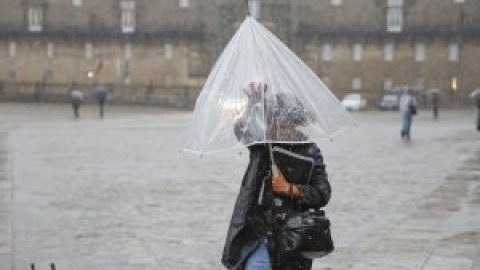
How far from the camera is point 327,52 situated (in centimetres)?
6869

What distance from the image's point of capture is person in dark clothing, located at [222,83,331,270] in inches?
222

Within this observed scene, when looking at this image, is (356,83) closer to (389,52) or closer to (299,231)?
(389,52)

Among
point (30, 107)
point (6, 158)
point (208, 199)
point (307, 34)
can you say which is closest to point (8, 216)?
point (208, 199)

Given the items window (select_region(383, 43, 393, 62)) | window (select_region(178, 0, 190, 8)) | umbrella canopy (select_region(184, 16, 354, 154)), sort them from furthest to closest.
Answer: window (select_region(178, 0, 190, 8))
window (select_region(383, 43, 393, 62))
umbrella canopy (select_region(184, 16, 354, 154))

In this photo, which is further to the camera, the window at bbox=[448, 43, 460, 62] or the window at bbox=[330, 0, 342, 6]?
the window at bbox=[330, 0, 342, 6]

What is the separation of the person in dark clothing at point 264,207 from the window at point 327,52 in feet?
207

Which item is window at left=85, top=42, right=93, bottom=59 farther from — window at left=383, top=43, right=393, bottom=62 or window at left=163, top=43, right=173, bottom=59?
window at left=383, top=43, right=393, bottom=62

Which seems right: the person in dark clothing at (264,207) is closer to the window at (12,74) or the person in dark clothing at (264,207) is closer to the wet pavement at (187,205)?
the wet pavement at (187,205)

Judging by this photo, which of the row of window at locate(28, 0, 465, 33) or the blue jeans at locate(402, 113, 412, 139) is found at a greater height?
the row of window at locate(28, 0, 465, 33)

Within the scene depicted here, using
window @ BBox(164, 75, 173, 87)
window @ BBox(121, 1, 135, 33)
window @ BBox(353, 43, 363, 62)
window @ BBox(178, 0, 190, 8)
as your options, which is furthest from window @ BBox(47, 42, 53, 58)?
window @ BBox(353, 43, 363, 62)

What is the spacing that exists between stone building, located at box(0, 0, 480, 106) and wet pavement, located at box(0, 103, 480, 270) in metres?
41.6

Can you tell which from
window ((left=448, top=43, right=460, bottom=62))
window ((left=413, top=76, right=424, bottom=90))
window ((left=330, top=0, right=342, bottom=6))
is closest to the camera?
window ((left=448, top=43, right=460, bottom=62))

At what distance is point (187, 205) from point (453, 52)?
56219 mm

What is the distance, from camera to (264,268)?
5.62 m
